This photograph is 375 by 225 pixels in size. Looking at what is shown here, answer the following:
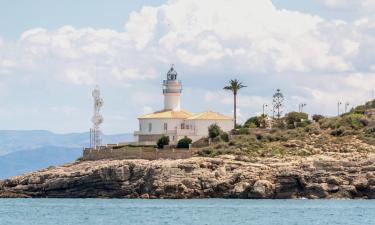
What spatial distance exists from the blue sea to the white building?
23.4 meters

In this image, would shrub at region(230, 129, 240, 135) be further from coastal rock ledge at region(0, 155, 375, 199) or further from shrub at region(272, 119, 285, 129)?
coastal rock ledge at region(0, 155, 375, 199)

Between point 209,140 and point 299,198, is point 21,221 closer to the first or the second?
point 299,198

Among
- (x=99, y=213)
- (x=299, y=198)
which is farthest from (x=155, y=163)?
(x=99, y=213)

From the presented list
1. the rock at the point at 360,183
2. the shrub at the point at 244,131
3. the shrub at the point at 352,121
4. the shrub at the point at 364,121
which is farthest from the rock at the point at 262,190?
the shrub at the point at 364,121

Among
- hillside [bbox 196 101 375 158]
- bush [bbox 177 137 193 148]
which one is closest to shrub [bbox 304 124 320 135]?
hillside [bbox 196 101 375 158]

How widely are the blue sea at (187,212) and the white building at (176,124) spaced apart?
2344 centimetres

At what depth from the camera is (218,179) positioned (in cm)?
9812

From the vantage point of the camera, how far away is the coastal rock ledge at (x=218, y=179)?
96.0 meters

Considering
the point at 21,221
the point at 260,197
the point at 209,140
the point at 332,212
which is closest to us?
the point at 21,221

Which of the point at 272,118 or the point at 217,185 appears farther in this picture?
the point at 272,118

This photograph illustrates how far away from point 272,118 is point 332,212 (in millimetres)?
55952

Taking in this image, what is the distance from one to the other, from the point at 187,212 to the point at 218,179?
1724 centimetres

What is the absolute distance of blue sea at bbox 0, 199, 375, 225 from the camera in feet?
239

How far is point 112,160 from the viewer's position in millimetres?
107875
